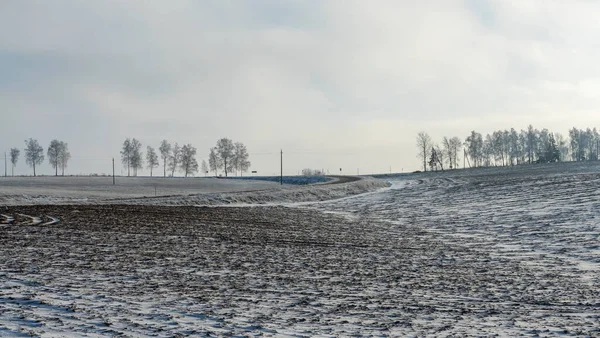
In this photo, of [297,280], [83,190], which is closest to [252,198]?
[83,190]

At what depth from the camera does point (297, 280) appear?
45.2 ft

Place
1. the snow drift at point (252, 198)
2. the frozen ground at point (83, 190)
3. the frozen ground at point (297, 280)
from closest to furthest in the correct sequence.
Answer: the frozen ground at point (297, 280) < the snow drift at point (252, 198) < the frozen ground at point (83, 190)

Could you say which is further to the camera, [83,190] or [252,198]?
[83,190]

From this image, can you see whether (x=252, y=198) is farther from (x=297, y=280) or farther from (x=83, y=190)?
(x=297, y=280)

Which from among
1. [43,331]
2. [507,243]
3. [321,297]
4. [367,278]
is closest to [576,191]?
[507,243]

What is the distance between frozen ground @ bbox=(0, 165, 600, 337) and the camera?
9.42 metres

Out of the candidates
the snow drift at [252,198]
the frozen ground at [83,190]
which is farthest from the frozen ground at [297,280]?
the frozen ground at [83,190]

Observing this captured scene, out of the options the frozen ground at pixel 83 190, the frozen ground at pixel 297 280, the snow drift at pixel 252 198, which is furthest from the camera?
the frozen ground at pixel 83 190

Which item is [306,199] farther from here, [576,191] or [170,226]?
[170,226]

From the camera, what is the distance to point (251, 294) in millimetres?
11953

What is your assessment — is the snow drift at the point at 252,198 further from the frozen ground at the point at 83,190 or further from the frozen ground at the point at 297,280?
the frozen ground at the point at 297,280

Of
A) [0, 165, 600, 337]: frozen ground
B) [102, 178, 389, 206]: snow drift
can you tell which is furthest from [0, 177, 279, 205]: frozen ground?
[0, 165, 600, 337]: frozen ground

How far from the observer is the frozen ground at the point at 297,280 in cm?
942

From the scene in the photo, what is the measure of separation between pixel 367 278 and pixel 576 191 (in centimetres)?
3730
